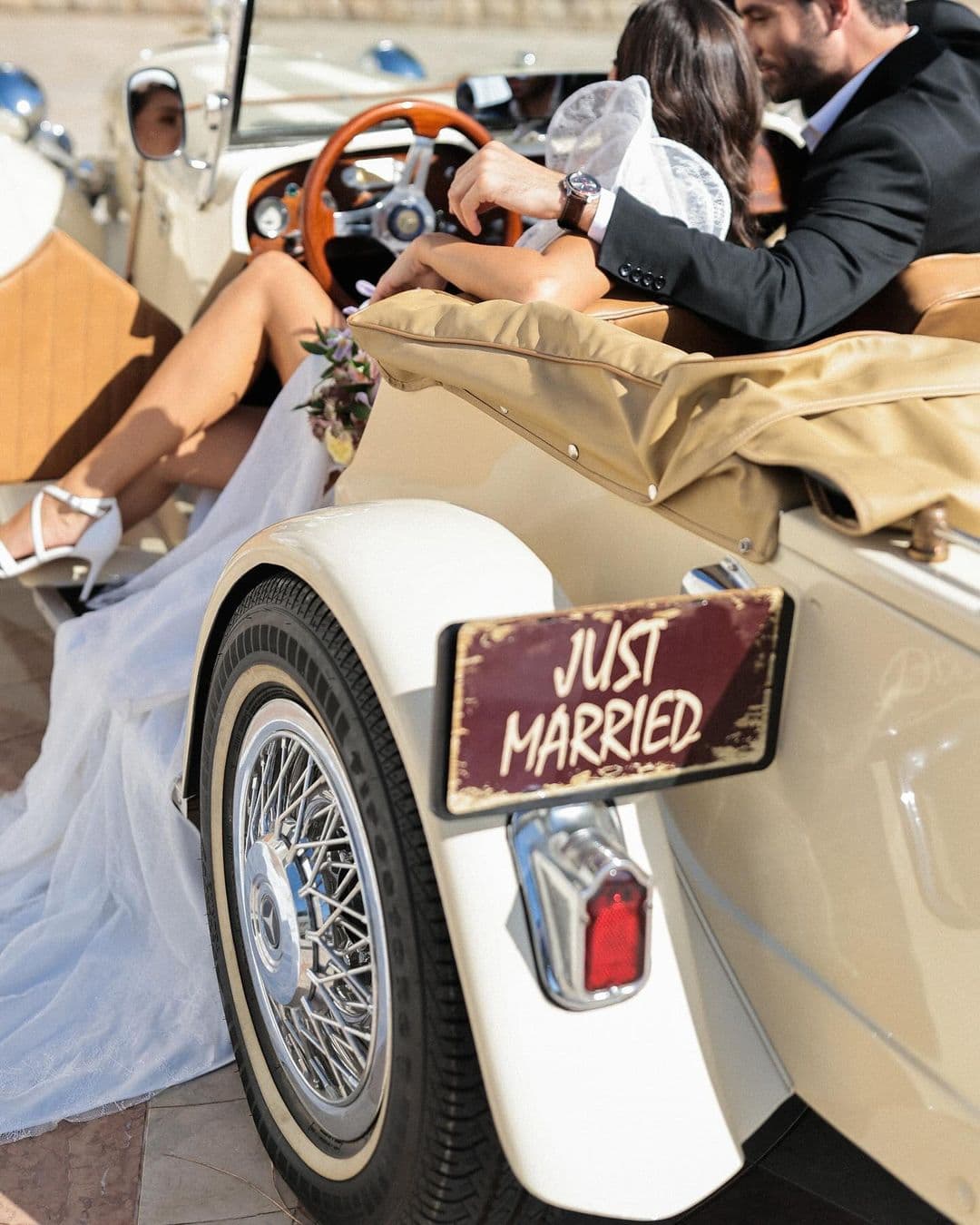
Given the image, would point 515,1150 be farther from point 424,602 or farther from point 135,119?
point 135,119

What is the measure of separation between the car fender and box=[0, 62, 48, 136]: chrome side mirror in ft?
12.5

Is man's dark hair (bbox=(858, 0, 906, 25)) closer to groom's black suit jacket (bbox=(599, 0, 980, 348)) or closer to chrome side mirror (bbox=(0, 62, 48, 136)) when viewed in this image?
groom's black suit jacket (bbox=(599, 0, 980, 348))

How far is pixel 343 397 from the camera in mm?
2391

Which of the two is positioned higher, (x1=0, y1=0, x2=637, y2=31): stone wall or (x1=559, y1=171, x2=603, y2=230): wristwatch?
(x1=559, y1=171, x2=603, y2=230): wristwatch

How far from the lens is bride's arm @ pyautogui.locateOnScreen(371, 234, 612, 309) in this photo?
1854mm

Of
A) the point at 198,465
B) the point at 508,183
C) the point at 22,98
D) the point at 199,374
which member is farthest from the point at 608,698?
the point at 22,98

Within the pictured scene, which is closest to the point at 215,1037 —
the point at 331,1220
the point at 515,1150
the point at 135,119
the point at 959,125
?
the point at 331,1220

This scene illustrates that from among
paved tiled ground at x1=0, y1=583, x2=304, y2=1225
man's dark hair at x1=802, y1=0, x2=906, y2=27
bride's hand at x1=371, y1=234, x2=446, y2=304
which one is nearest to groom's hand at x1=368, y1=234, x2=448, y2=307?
bride's hand at x1=371, y1=234, x2=446, y2=304

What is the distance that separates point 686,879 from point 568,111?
4.52 feet

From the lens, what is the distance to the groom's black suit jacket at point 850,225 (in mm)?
1814

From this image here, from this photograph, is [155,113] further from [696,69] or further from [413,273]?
[696,69]

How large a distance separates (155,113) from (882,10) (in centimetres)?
186

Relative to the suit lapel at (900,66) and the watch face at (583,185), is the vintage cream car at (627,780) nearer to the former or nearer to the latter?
the watch face at (583,185)

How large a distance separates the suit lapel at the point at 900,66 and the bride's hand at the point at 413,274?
0.77 m
